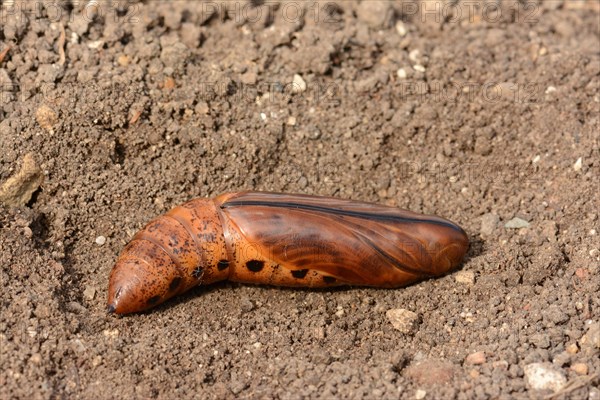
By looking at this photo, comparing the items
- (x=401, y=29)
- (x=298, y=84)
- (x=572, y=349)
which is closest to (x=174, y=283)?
(x=298, y=84)

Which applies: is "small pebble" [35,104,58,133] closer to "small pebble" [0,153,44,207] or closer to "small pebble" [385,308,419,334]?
"small pebble" [0,153,44,207]

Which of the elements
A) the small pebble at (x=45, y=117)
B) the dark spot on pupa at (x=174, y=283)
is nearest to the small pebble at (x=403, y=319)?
the dark spot on pupa at (x=174, y=283)

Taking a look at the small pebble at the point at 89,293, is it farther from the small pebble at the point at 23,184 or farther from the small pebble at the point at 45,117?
the small pebble at the point at 45,117

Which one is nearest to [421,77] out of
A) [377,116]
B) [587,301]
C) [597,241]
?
[377,116]

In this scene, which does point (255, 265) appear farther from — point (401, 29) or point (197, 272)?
point (401, 29)

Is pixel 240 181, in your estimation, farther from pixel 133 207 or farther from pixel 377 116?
pixel 377 116
